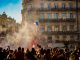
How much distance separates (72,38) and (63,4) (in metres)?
6.30

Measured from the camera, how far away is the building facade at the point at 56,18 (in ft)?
234

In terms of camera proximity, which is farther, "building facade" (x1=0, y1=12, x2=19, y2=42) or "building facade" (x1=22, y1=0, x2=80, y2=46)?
"building facade" (x1=22, y1=0, x2=80, y2=46)

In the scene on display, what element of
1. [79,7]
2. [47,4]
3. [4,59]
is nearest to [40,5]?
[47,4]

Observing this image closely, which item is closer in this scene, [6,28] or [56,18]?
[6,28]

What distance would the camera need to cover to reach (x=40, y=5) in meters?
72.4

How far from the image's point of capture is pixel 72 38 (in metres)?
71.5

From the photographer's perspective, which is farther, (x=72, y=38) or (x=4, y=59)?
(x=72, y=38)

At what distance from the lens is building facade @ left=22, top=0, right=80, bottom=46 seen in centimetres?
7144

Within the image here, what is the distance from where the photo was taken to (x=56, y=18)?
72.2 metres

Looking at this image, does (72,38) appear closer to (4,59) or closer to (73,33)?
(73,33)

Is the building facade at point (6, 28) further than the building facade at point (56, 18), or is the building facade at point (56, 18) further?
the building facade at point (56, 18)

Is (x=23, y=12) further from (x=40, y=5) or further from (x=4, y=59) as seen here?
(x=4, y=59)

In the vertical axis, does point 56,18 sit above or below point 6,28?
above

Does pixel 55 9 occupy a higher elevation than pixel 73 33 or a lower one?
higher
